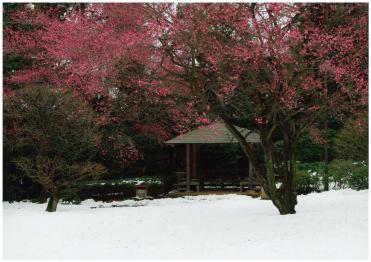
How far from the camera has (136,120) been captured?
2062cm

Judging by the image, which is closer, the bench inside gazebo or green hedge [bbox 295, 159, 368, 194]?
green hedge [bbox 295, 159, 368, 194]

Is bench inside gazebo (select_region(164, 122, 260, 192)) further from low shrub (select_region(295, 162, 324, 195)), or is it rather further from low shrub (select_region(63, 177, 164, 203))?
low shrub (select_region(295, 162, 324, 195))

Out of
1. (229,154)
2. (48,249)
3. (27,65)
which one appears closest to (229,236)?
(48,249)

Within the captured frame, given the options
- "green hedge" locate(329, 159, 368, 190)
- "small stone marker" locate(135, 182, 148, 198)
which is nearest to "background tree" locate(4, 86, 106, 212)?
"small stone marker" locate(135, 182, 148, 198)

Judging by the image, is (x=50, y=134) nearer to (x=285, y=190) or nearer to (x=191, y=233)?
(x=191, y=233)

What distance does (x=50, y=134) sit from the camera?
51.8 feet

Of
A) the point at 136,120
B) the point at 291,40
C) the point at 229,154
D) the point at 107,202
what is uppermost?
the point at 291,40

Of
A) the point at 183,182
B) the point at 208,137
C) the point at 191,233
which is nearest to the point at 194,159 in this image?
the point at 183,182

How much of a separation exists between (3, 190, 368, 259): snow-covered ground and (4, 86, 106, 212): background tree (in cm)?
120

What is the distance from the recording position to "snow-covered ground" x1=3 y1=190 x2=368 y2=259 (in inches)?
348

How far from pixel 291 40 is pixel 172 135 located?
13.4 meters

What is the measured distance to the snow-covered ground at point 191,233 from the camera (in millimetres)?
8844

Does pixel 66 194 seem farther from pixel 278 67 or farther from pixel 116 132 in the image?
pixel 278 67

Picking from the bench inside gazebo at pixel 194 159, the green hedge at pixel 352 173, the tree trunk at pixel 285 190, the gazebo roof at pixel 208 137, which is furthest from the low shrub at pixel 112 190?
the tree trunk at pixel 285 190
